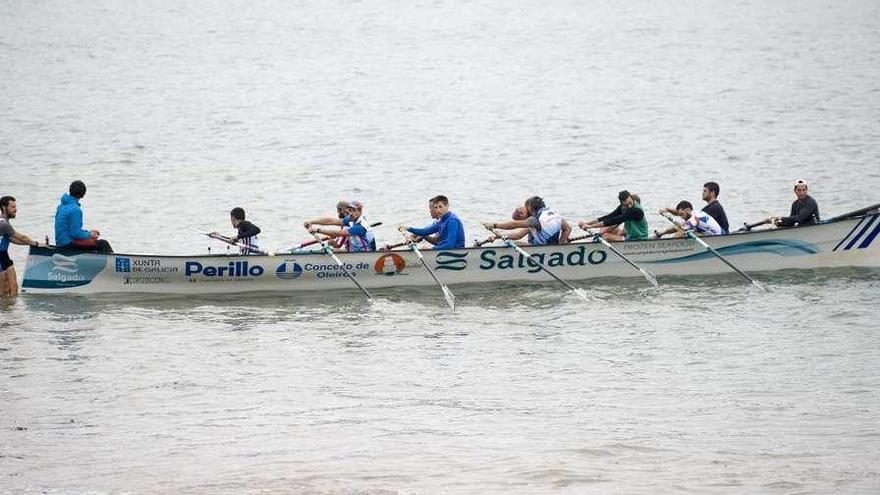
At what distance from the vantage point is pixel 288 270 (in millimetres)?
20703

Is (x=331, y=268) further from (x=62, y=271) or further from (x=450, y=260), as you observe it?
(x=62, y=271)

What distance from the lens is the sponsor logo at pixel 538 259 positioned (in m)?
21.1

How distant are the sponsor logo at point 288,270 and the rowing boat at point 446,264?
0.02m

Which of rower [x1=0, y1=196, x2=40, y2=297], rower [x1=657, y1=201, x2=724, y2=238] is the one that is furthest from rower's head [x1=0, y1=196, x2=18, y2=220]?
rower [x1=657, y1=201, x2=724, y2=238]

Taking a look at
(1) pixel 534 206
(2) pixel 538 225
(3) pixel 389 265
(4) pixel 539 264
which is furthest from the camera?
(1) pixel 534 206

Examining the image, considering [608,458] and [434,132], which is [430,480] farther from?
[434,132]

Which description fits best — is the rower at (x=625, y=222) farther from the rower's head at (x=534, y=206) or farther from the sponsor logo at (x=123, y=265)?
the sponsor logo at (x=123, y=265)

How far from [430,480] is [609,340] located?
6.49 metres

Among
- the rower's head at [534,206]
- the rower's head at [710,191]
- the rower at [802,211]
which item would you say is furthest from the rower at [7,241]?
the rower at [802,211]

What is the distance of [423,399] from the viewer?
1569 cm

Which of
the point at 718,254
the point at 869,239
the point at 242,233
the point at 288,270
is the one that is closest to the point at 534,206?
the point at 718,254

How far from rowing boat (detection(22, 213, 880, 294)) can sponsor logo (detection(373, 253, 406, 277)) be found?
0.05ft

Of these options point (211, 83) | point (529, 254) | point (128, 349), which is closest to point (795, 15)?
point (211, 83)

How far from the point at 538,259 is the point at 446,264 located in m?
1.49
